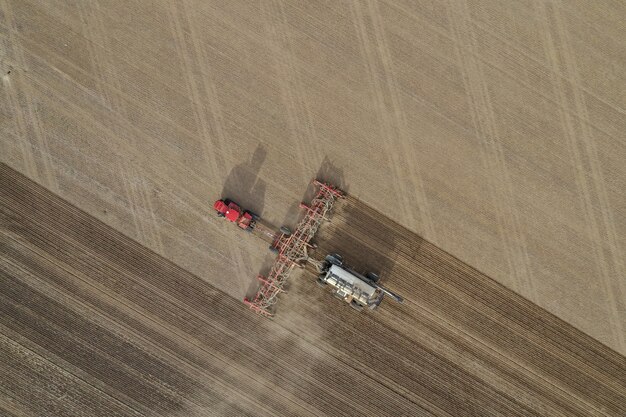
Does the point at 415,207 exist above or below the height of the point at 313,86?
below

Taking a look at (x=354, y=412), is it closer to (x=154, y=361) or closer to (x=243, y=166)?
(x=154, y=361)

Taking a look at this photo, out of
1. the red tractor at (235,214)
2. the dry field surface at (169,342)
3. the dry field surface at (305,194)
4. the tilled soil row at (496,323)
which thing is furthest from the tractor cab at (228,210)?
the tilled soil row at (496,323)

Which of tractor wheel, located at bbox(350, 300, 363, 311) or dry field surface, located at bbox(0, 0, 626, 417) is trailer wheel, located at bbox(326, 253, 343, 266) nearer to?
dry field surface, located at bbox(0, 0, 626, 417)

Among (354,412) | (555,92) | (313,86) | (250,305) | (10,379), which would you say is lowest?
(10,379)

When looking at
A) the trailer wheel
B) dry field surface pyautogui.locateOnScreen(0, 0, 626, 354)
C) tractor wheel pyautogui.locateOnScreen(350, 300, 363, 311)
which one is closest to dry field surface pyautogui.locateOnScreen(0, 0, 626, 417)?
dry field surface pyautogui.locateOnScreen(0, 0, 626, 354)

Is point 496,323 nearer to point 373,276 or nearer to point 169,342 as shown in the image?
point 373,276

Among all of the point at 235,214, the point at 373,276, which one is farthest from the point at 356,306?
the point at 235,214

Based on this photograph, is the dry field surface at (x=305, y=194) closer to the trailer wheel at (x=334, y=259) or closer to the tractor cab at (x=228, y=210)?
the trailer wheel at (x=334, y=259)

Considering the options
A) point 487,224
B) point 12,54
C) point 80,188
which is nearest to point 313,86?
point 487,224
